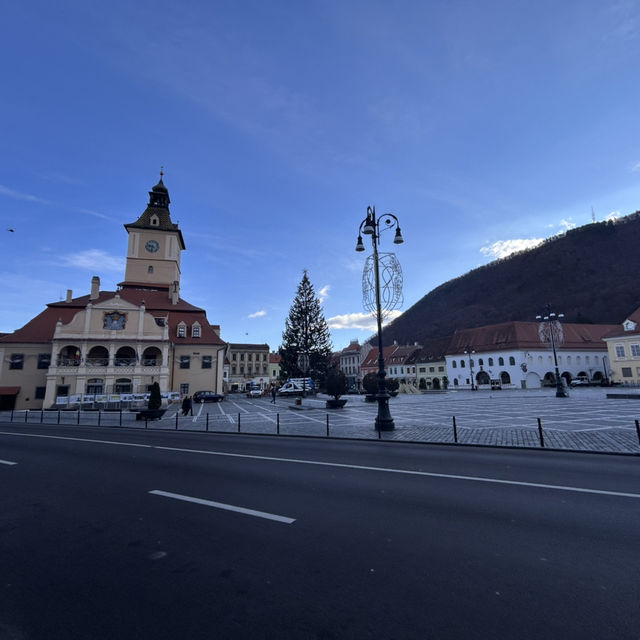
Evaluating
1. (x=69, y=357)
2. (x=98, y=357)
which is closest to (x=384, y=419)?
(x=98, y=357)

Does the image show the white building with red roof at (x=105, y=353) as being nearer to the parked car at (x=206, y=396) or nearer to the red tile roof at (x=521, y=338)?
the parked car at (x=206, y=396)

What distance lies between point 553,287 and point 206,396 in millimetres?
151861

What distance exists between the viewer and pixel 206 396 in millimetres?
42250

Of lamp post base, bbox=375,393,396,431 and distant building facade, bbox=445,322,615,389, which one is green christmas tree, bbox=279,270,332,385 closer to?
distant building facade, bbox=445,322,615,389

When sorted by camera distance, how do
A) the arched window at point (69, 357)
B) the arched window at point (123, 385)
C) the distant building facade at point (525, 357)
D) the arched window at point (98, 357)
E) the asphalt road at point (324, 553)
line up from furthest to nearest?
the distant building facade at point (525, 357) < the arched window at point (123, 385) < the arched window at point (98, 357) < the arched window at point (69, 357) < the asphalt road at point (324, 553)

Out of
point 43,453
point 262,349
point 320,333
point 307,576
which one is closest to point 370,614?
point 307,576

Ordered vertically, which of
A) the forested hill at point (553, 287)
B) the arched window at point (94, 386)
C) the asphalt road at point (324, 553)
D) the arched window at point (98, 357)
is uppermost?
the forested hill at point (553, 287)

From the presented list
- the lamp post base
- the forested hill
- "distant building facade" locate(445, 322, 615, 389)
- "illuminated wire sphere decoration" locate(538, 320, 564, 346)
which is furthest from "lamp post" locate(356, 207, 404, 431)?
the forested hill

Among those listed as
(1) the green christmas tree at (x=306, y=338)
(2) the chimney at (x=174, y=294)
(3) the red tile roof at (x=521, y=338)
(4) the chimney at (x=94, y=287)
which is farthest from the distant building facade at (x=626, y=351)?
(4) the chimney at (x=94, y=287)

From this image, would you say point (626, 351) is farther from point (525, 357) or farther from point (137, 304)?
point (137, 304)

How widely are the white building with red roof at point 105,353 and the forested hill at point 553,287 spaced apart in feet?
364

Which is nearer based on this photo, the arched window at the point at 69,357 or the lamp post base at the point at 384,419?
the lamp post base at the point at 384,419

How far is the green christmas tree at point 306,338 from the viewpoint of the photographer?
57656 millimetres

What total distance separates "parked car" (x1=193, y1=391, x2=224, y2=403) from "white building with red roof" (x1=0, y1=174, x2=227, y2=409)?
32.4 inches
